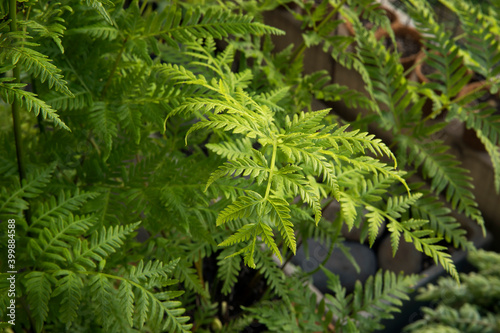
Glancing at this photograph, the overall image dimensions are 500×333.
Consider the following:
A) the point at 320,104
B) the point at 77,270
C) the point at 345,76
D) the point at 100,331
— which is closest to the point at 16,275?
the point at 77,270

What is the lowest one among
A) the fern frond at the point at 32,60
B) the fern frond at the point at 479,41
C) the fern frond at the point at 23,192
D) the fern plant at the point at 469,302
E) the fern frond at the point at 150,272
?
the fern plant at the point at 469,302

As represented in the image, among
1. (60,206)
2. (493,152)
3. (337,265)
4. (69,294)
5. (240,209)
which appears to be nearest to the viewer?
(240,209)

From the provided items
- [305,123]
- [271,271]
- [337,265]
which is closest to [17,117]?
[305,123]

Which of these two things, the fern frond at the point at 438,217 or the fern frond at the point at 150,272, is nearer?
the fern frond at the point at 150,272

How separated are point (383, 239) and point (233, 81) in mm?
1208

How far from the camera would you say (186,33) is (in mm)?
867

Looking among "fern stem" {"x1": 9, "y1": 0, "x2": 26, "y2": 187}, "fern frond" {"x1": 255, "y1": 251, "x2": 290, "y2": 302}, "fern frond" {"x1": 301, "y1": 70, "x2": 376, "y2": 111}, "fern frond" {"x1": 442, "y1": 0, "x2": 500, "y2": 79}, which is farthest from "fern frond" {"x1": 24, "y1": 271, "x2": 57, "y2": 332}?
"fern frond" {"x1": 442, "y1": 0, "x2": 500, "y2": 79}

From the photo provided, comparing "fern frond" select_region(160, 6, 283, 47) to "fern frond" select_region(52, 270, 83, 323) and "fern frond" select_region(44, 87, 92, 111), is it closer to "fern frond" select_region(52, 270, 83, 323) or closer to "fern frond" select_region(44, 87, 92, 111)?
"fern frond" select_region(44, 87, 92, 111)

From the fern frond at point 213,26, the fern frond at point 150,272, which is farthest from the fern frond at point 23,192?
the fern frond at point 213,26

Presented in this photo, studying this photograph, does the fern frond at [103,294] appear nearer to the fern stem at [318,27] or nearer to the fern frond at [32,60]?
the fern frond at [32,60]

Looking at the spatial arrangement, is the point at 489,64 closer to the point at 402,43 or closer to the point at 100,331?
the point at 402,43

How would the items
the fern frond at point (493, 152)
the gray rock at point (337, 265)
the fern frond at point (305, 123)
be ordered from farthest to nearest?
1. the gray rock at point (337, 265)
2. the fern frond at point (493, 152)
3. the fern frond at point (305, 123)

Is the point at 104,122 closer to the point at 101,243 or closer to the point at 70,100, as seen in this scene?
the point at 70,100

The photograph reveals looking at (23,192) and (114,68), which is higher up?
(114,68)
